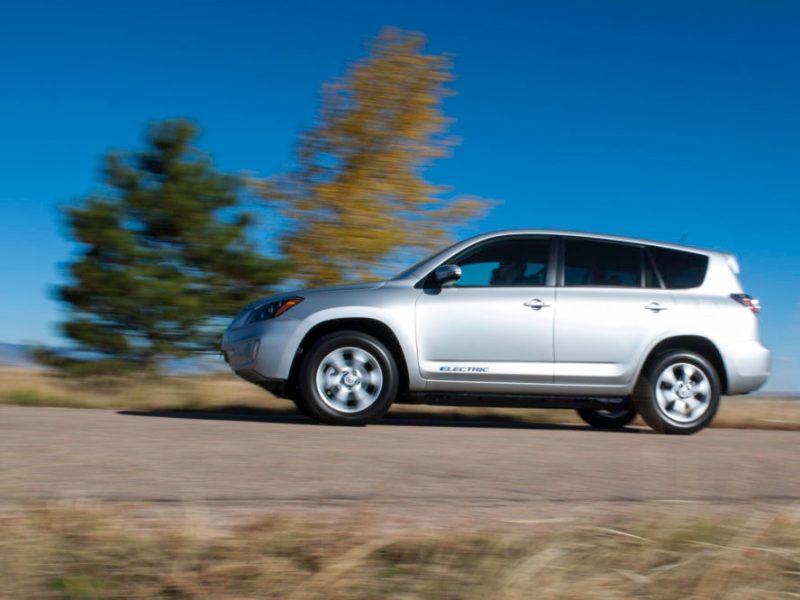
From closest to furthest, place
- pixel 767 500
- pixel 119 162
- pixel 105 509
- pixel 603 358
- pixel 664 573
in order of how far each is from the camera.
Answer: pixel 664 573, pixel 105 509, pixel 767 500, pixel 603 358, pixel 119 162

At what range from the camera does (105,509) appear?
348 cm

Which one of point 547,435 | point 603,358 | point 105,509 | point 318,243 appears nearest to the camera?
point 105,509

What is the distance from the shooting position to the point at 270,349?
772cm

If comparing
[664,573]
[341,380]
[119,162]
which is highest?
[119,162]

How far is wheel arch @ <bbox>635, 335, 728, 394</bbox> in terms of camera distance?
8164mm

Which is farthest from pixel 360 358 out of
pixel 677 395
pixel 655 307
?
pixel 677 395

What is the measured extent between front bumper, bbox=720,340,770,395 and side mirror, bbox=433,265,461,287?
2.45m

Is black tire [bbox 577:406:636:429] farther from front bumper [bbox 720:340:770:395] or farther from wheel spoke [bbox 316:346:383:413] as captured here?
wheel spoke [bbox 316:346:383:413]

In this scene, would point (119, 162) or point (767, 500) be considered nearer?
point (767, 500)

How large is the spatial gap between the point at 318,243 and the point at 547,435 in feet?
33.7

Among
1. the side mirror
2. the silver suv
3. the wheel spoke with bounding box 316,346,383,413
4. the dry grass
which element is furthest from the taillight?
the dry grass

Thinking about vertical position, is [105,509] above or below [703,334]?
below

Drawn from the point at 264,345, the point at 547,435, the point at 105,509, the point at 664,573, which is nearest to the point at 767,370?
the point at 547,435

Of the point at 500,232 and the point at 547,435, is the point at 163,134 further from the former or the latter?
the point at 547,435
